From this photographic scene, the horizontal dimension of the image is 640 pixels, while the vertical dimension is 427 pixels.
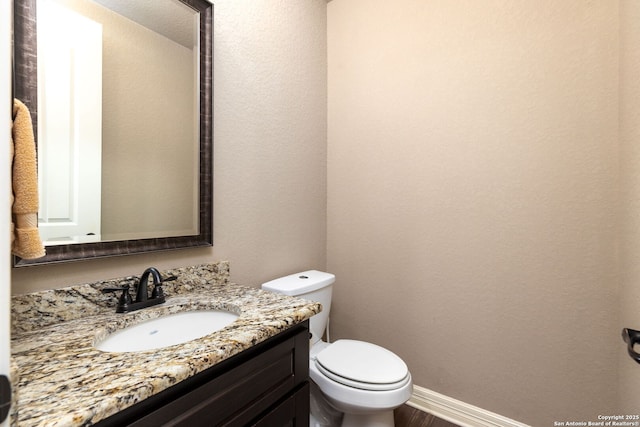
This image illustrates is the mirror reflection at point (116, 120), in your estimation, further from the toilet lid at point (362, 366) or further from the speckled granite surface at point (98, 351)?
the toilet lid at point (362, 366)

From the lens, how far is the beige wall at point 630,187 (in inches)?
37.5

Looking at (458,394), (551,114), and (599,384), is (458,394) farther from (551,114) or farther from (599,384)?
(551,114)

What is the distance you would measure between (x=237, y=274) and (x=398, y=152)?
117 centimetres

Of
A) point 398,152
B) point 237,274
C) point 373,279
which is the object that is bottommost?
point 373,279

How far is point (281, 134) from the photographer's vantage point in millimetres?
1684

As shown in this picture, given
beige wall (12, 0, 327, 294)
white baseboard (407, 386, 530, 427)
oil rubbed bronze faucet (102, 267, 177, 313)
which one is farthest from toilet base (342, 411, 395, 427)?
oil rubbed bronze faucet (102, 267, 177, 313)

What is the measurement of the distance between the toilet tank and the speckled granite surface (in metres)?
0.29

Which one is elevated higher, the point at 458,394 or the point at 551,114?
the point at 551,114

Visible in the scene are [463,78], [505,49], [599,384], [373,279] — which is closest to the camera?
[599,384]

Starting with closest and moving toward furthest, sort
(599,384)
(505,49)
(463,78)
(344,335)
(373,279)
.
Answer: (599,384)
(505,49)
(463,78)
(373,279)
(344,335)

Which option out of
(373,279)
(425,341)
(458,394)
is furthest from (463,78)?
(458,394)

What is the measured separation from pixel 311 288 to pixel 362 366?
17.5 inches

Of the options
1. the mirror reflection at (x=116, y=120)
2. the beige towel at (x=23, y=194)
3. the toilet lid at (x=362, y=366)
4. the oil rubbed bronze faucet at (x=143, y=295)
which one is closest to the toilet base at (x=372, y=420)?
the toilet lid at (x=362, y=366)

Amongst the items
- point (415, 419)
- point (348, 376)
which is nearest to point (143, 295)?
point (348, 376)
